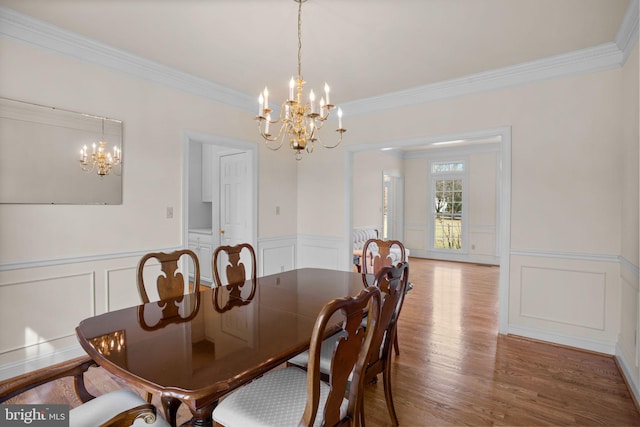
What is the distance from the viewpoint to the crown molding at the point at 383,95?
8.21 feet

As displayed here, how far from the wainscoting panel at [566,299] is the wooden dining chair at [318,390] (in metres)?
2.59

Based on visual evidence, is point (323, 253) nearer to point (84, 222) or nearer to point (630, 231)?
point (84, 222)

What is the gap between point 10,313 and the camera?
8.15ft

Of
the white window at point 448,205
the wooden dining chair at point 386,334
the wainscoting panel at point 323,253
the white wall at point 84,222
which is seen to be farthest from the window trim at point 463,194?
the wooden dining chair at point 386,334

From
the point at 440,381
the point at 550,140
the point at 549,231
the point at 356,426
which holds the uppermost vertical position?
the point at 550,140

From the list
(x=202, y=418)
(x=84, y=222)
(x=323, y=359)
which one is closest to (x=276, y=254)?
(x=84, y=222)

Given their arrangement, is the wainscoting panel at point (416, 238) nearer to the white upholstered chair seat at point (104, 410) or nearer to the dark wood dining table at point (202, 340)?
the dark wood dining table at point (202, 340)

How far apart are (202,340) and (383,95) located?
142 inches

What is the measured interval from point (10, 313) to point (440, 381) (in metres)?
3.23

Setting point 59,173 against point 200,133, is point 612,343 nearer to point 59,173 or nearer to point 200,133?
point 200,133

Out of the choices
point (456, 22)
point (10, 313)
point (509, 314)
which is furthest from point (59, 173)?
point (509, 314)

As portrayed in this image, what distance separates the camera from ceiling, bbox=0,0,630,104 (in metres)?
2.33

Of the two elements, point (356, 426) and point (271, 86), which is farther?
point (271, 86)

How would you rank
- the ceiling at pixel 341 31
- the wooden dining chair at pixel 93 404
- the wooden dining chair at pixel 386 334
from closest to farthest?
the wooden dining chair at pixel 93 404 < the wooden dining chair at pixel 386 334 < the ceiling at pixel 341 31
